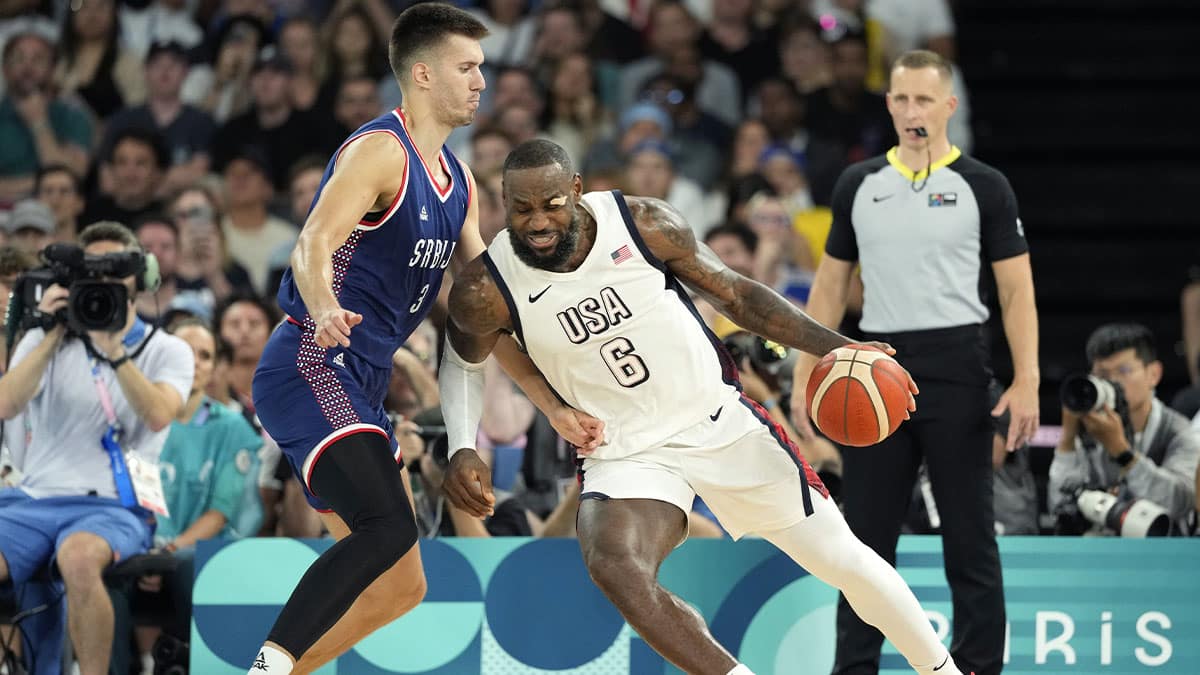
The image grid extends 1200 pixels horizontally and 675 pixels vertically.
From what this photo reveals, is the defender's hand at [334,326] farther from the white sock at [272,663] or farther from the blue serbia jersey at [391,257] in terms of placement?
the white sock at [272,663]

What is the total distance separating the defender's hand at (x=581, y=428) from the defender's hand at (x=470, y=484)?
28 cm

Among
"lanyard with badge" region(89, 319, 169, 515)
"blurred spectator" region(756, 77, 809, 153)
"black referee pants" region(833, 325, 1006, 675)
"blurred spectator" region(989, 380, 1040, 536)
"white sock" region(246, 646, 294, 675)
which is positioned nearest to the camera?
"white sock" region(246, 646, 294, 675)

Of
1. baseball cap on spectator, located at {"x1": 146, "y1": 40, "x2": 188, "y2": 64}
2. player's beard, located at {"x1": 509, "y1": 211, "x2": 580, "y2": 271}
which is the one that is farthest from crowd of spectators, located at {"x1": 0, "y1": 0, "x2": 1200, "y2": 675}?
player's beard, located at {"x1": 509, "y1": 211, "x2": 580, "y2": 271}

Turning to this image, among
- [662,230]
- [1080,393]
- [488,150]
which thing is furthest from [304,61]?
[662,230]

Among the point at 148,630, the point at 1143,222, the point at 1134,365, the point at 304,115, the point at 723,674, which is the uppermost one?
the point at 304,115

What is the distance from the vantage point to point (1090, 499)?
657 cm

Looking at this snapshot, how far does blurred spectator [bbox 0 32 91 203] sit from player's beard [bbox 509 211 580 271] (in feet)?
20.4

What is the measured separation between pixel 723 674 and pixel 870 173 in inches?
90.5

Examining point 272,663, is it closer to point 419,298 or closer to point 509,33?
point 419,298

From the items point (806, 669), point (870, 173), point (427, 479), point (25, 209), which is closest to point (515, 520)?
point (427, 479)

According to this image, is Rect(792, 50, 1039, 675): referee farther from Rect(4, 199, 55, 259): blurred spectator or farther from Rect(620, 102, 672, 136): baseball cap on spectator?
Rect(4, 199, 55, 259): blurred spectator

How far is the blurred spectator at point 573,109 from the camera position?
33.9ft

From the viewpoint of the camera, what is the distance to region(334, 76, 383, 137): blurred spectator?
10297 mm

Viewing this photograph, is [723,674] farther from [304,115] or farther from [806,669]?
[304,115]
